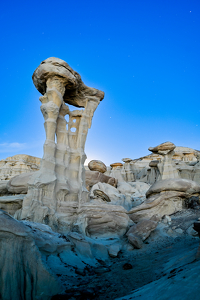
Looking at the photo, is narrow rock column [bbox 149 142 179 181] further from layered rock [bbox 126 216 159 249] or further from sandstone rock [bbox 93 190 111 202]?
layered rock [bbox 126 216 159 249]

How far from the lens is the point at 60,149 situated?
7805 millimetres

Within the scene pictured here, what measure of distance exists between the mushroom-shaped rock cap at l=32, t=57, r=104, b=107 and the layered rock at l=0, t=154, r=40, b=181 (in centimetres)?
1682

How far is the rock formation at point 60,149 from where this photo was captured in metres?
6.52

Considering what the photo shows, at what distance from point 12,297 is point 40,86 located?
6.94m

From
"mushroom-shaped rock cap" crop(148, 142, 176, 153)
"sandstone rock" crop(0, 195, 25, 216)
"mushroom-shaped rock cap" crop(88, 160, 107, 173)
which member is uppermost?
"mushroom-shaped rock cap" crop(148, 142, 176, 153)

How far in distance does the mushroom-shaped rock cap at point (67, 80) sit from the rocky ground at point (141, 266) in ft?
18.4

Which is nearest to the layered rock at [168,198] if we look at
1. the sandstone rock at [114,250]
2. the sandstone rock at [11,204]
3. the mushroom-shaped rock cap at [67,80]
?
the sandstone rock at [114,250]

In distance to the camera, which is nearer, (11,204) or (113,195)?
(11,204)

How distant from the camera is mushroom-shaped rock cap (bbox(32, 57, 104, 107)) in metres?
7.32

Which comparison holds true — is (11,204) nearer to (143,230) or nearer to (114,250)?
(114,250)

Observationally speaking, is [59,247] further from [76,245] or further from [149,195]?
[149,195]

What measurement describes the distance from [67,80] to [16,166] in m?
20.0

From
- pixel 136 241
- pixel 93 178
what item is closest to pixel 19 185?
pixel 136 241

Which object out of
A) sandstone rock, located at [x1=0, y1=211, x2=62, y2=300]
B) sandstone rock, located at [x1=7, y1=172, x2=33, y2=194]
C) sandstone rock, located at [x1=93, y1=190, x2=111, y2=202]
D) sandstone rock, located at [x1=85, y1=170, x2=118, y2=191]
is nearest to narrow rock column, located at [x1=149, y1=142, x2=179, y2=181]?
sandstone rock, located at [x1=85, y1=170, x2=118, y2=191]
